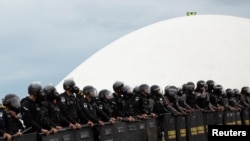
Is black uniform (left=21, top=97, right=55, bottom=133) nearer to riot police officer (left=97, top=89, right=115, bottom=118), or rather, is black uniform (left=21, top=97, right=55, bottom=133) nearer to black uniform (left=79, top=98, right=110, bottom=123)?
black uniform (left=79, top=98, right=110, bottom=123)

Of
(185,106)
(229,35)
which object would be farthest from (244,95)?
(229,35)

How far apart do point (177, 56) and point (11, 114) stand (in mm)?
43111

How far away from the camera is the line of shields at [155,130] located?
1226cm

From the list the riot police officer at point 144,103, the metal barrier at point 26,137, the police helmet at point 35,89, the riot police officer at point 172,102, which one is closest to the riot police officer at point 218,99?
the riot police officer at point 172,102

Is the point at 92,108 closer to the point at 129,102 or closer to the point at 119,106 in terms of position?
the point at 119,106

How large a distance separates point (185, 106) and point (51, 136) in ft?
22.9

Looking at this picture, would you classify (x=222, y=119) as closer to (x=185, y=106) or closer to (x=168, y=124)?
(x=185, y=106)

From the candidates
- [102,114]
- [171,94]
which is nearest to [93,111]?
[102,114]

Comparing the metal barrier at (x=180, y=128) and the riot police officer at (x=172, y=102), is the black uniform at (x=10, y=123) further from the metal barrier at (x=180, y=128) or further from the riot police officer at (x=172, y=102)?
the riot police officer at (x=172, y=102)

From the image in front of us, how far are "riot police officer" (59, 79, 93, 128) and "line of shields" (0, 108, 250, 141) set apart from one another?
0.61m

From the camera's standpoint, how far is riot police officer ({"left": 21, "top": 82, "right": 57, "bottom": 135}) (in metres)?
11.9

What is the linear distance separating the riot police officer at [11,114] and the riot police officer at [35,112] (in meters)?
0.37

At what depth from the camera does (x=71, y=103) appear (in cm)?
1352

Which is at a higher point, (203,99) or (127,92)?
(203,99)
